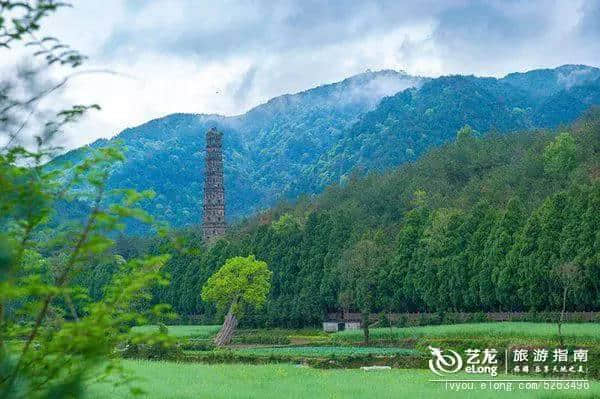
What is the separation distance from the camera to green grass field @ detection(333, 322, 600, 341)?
103ft

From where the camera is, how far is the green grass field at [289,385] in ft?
65.4

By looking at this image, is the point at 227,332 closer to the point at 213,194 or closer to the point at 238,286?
the point at 238,286

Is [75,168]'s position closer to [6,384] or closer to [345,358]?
[6,384]

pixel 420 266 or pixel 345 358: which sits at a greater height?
pixel 420 266

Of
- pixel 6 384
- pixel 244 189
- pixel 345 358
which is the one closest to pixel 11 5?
pixel 6 384

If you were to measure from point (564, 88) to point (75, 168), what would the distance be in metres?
193

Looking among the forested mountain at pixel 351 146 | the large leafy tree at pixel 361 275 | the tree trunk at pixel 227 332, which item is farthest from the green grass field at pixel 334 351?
the forested mountain at pixel 351 146

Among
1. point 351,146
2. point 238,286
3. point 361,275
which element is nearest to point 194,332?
point 238,286

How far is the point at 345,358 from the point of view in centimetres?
3366

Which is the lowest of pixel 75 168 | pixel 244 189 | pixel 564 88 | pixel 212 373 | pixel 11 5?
pixel 212 373

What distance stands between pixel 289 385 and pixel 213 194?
7375cm

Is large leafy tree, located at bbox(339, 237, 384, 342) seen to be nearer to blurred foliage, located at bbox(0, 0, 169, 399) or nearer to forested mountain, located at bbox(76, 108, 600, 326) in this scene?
forested mountain, located at bbox(76, 108, 600, 326)

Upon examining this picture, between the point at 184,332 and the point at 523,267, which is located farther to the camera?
the point at 184,332

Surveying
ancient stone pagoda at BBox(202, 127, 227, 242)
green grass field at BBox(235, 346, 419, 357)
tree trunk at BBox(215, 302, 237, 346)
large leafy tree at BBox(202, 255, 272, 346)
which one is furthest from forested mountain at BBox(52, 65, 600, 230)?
green grass field at BBox(235, 346, 419, 357)
